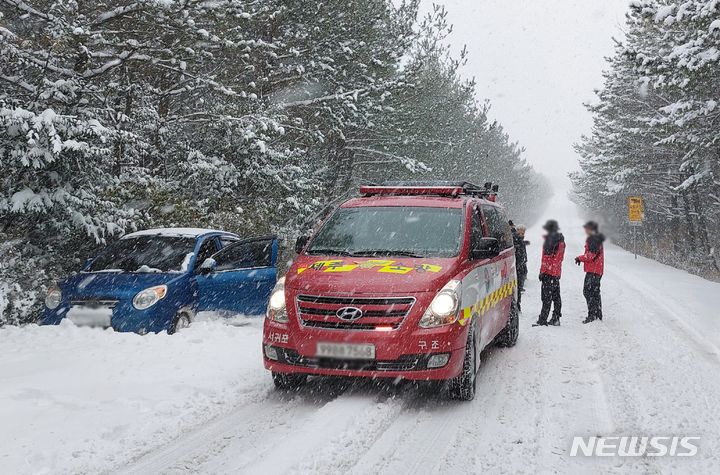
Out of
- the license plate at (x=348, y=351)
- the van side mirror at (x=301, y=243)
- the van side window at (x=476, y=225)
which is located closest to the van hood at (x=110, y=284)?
the van side mirror at (x=301, y=243)

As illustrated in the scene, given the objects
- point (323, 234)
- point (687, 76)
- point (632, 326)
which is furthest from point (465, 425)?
point (687, 76)

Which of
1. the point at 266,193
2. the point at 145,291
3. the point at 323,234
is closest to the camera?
the point at 323,234

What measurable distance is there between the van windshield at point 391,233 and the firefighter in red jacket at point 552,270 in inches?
151

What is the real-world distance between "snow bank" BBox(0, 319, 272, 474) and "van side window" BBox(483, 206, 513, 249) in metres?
3.37

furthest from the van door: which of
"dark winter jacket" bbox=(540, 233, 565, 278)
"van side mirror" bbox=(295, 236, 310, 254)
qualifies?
"van side mirror" bbox=(295, 236, 310, 254)

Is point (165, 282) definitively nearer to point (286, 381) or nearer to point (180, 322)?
point (180, 322)

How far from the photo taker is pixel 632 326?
9.62 m

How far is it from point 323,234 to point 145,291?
2740 mm

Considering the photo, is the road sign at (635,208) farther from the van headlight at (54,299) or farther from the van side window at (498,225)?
the van headlight at (54,299)

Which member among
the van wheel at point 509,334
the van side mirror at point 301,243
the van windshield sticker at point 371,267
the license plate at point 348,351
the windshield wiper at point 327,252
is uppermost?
the van side mirror at point 301,243

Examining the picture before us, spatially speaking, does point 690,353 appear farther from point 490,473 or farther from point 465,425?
point 490,473

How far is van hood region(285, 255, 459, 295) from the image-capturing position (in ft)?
16.7

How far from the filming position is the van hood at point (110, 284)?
24.5 ft

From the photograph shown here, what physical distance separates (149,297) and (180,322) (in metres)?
0.66
